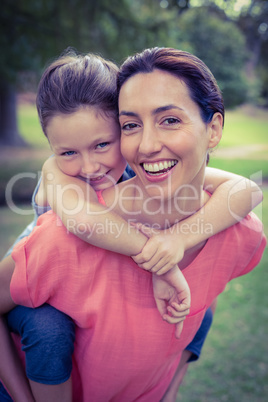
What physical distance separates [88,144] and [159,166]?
375mm

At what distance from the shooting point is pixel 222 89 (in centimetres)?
459

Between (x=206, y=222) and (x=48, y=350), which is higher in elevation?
(x=206, y=222)

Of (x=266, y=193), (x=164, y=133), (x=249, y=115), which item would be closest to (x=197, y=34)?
(x=249, y=115)

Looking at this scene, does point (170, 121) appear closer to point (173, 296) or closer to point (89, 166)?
point (89, 166)

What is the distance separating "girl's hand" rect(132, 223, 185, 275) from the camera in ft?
4.26

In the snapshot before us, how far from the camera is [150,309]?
4.57 ft

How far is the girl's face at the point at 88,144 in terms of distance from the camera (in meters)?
1.51

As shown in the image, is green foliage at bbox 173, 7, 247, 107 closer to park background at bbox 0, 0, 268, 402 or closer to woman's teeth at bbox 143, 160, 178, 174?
park background at bbox 0, 0, 268, 402

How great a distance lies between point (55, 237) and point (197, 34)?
14.5m

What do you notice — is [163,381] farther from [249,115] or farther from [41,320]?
[249,115]

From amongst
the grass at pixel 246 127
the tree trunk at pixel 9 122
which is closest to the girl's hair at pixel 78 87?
the tree trunk at pixel 9 122

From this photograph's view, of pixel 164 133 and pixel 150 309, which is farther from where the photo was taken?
pixel 150 309

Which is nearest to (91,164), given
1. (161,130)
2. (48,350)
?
(161,130)

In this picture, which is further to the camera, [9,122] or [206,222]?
[9,122]
